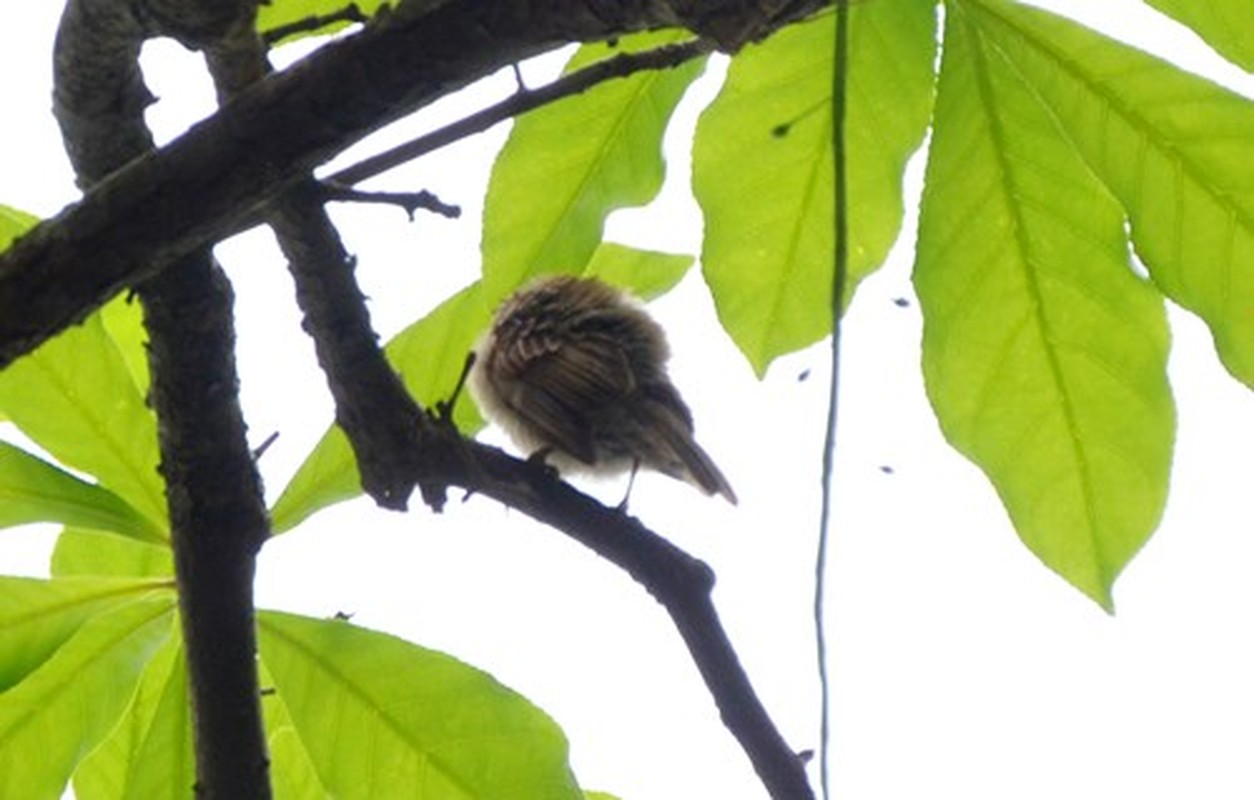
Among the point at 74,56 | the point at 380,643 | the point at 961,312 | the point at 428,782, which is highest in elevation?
the point at 74,56

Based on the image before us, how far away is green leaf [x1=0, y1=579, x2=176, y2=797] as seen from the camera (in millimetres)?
2643

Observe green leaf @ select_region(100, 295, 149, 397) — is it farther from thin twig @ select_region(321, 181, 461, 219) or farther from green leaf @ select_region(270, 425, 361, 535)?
thin twig @ select_region(321, 181, 461, 219)

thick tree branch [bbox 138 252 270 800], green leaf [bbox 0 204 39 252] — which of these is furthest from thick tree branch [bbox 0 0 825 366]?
green leaf [bbox 0 204 39 252]

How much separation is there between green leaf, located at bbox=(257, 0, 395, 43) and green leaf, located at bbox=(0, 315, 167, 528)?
1.60 feet

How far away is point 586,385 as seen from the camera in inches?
167

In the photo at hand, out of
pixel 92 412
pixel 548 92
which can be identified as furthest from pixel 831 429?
pixel 92 412

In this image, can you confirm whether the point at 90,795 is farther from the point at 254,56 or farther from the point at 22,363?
the point at 254,56

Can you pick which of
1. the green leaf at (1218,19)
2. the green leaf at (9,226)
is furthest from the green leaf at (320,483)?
the green leaf at (1218,19)

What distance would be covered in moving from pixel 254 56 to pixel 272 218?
0.22 meters

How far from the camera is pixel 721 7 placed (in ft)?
5.74

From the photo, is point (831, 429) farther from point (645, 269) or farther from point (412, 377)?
point (645, 269)

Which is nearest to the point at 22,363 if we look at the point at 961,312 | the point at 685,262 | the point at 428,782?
the point at 428,782

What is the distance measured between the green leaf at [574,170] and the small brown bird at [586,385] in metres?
1.41

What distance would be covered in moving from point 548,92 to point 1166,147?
2.12ft
